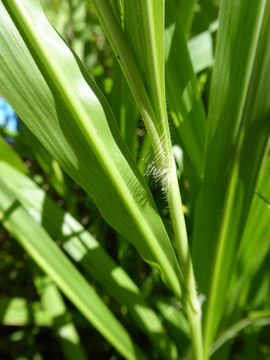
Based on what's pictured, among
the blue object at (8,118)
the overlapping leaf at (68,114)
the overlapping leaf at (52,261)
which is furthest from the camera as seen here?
the blue object at (8,118)

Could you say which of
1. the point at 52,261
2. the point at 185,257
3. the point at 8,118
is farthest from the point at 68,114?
the point at 8,118

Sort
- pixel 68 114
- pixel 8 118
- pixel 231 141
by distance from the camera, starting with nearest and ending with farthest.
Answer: pixel 68 114 → pixel 231 141 → pixel 8 118

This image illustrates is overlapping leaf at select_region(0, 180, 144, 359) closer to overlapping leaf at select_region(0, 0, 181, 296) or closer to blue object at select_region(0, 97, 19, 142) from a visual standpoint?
overlapping leaf at select_region(0, 0, 181, 296)

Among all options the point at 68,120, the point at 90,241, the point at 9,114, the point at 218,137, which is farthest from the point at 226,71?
the point at 9,114

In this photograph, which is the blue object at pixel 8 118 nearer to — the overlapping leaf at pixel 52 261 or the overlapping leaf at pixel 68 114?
the overlapping leaf at pixel 52 261

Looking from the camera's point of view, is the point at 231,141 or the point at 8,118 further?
the point at 8,118

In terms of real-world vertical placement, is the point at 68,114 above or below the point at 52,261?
above

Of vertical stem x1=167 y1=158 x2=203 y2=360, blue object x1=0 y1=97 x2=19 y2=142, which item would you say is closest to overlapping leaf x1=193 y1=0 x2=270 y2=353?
vertical stem x1=167 y1=158 x2=203 y2=360

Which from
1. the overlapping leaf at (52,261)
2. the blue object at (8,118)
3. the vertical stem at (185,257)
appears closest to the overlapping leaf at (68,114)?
the vertical stem at (185,257)

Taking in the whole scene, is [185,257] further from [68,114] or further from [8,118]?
[8,118]

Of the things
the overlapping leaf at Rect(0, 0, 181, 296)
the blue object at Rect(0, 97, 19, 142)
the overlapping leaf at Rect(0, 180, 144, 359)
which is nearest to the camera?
the overlapping leaf at Rect(0, 0, 181, 296)

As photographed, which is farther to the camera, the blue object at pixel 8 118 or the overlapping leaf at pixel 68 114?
the blue object at pixel 8 118
